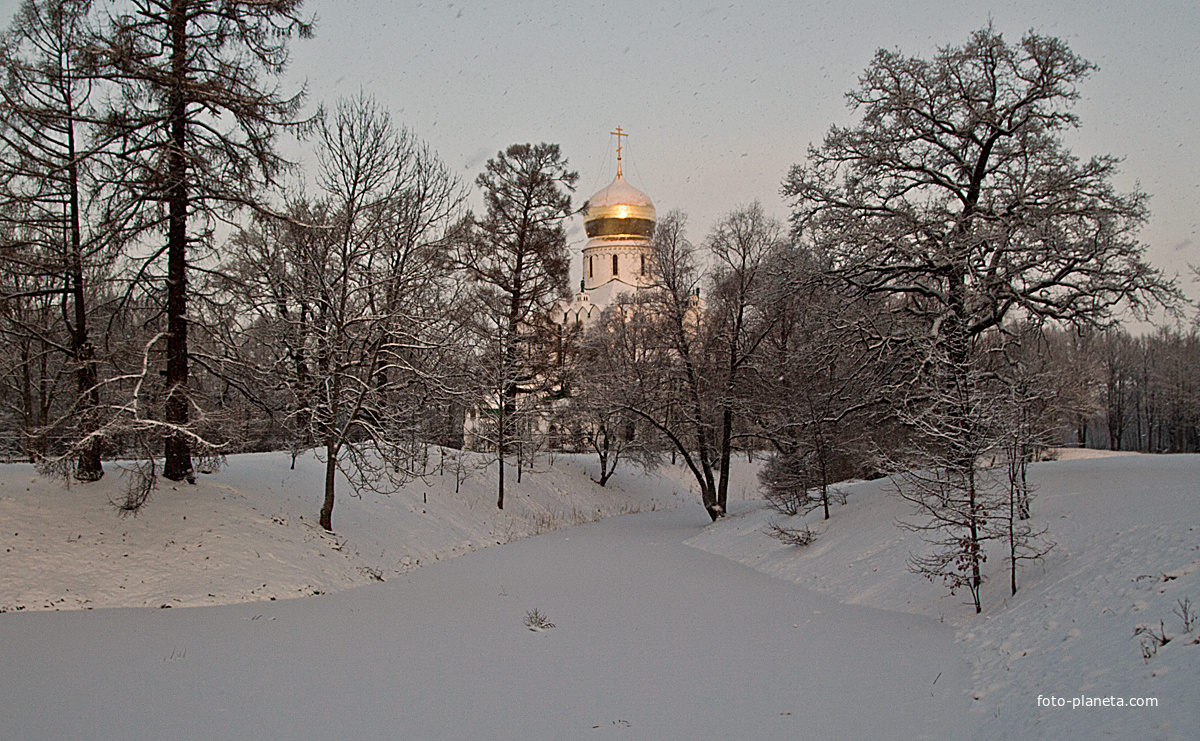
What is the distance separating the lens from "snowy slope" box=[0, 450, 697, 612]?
32.2 ft

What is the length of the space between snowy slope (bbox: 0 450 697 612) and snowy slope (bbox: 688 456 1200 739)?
25.5 feet

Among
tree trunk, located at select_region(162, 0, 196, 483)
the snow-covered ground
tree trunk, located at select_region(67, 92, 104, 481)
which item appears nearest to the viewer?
the snow-covered ground

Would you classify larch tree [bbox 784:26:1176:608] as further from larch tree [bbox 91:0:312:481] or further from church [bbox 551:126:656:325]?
church [bbox 551:126:656:325]

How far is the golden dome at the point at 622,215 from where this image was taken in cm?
5378

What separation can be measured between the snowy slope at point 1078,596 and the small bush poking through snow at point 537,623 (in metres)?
4.54

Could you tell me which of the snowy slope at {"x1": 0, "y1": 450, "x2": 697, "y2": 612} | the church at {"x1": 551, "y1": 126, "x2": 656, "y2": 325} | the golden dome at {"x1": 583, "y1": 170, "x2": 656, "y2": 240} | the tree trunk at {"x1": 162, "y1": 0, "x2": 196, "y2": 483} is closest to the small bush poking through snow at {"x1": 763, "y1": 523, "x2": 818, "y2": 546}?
the snowy slope at {"x1": 0, "y1": 450, "x2": 697, "y2": 612}

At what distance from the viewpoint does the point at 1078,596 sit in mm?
7516

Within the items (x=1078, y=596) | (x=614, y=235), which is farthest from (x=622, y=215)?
(x=1078, y=596)

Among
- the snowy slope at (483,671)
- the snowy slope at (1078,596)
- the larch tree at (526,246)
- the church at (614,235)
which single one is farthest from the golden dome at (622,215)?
the snowy slope at (483,671)

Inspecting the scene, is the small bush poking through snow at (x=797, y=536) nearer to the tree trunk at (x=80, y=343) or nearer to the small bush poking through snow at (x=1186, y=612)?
the small bush poking through snow at (x=1186, y=612)

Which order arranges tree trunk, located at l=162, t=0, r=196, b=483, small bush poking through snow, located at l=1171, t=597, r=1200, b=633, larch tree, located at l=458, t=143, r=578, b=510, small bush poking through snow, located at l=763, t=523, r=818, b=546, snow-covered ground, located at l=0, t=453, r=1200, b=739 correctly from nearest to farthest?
small bush poking through snow, located at l=1171, t=597, r=1200, b=633
snow-covered ground, located at l=0, t=453, r=1200, b=739
tree trunk, located at l=162, t=0, r=196, b=483
small bush poking through snow, located at l=763, t=523, r=818, b=546
larch tree, located at l=458, t=143, r=578, b=510

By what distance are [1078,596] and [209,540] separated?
11256 mm

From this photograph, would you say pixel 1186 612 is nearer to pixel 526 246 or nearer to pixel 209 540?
pixel 209 540

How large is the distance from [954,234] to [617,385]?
429 inches
